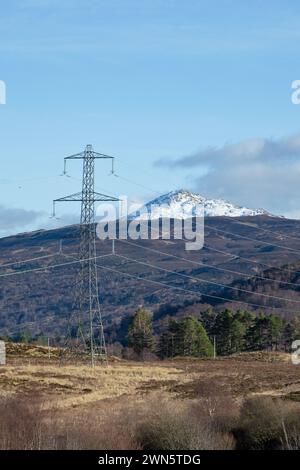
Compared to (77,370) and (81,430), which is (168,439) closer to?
(81,430)

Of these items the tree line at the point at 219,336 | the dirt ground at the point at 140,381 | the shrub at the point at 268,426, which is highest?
the shrub at the point at 268,426

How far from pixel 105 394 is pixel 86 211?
16.6 meters

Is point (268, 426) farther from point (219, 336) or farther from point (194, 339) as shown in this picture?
point (219, 336)

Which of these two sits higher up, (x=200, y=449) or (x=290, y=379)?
(x=200, y=449)

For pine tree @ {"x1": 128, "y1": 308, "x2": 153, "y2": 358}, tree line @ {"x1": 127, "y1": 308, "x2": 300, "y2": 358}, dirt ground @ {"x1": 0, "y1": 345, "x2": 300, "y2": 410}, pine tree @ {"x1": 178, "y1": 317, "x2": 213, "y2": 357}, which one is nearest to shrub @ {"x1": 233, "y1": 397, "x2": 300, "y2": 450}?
dirt ground @ {"x1": 0, "y1": 345, "x2": 300, "y2": 410}

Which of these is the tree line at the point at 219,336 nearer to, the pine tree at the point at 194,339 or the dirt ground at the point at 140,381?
the pine tree at the point at 194,339

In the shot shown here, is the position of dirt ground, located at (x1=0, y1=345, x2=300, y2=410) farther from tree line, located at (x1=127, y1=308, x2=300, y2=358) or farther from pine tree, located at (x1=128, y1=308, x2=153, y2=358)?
pine tree, located at (x1=128, y1=308, x2=153, y2=358)

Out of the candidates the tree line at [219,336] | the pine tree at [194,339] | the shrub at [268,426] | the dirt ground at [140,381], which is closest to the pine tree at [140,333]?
the tree line at [219,336]

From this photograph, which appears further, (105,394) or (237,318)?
(237,318)

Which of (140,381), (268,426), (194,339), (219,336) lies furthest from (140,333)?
(268,426)

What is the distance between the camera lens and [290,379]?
191ft

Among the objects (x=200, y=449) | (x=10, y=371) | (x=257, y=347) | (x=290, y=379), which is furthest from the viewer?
(x=257, y=347)

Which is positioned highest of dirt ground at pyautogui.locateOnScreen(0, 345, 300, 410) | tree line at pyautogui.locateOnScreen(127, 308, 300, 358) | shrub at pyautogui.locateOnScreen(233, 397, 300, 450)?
shrub at pyautogui.locateOnScreen(233, 397, 300, 450)
